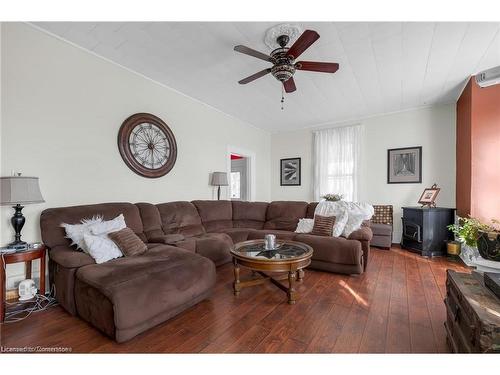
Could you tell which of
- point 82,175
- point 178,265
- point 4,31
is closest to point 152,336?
point 178,265

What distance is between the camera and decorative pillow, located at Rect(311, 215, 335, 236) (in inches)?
132

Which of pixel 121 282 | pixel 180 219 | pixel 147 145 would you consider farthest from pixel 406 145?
pixel 121 282

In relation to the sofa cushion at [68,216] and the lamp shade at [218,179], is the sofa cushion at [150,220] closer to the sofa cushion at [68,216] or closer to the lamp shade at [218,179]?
the sofa cushion at [68,216]

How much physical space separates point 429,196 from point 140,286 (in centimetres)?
477

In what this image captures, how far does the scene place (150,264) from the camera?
198cm

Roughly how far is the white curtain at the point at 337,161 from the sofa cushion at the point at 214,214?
2.40m

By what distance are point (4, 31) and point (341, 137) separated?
5.42 m

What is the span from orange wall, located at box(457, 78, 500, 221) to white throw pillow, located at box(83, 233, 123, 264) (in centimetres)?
462

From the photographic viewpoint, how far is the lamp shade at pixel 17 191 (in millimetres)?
1897

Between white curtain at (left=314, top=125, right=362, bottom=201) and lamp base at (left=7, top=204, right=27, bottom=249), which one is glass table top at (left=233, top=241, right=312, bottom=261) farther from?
white curtain at (left=314, top=125, right=362, bottom=201)

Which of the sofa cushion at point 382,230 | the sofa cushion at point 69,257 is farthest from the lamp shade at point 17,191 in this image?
the sofa cushion at point 382,230

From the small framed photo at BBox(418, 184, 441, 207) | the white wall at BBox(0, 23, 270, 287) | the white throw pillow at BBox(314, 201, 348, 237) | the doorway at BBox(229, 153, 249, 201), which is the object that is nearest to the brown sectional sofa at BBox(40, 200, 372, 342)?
the white throw pillow at BBox(314, 201, 348, 237)

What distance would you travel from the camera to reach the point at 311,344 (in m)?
1.61
